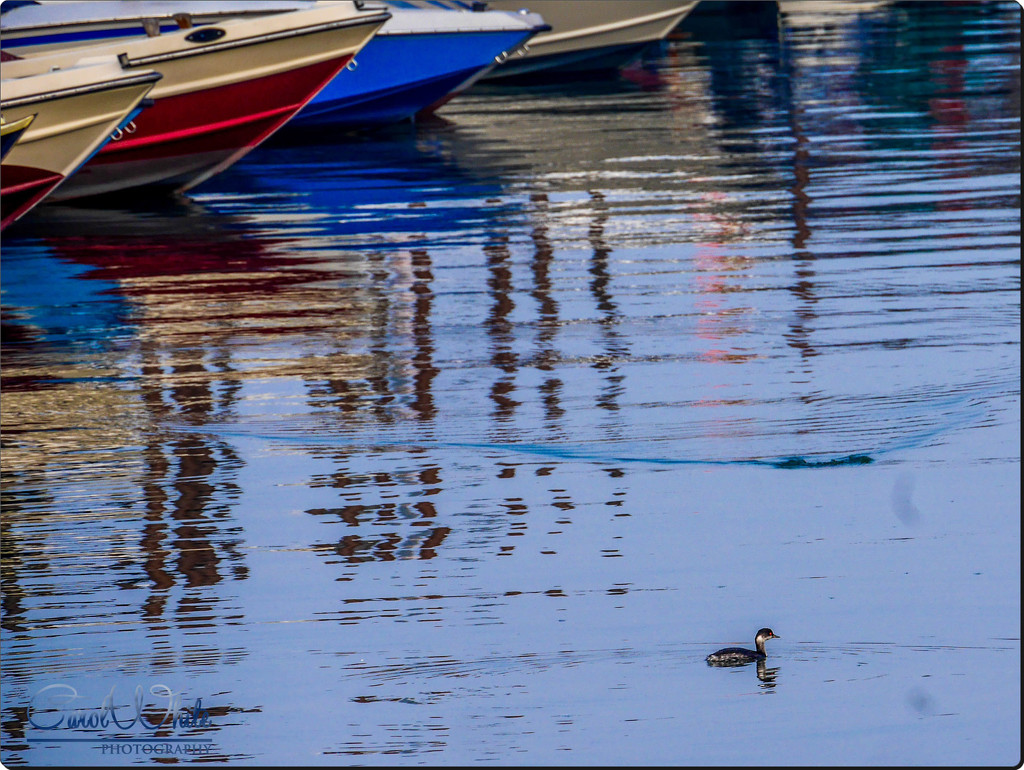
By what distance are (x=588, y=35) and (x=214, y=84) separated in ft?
33.6

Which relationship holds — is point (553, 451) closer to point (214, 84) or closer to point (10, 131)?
point (10, 131)

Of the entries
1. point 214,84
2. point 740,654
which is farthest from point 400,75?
point 740,654

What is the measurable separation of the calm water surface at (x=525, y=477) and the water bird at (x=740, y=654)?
0.09 feet

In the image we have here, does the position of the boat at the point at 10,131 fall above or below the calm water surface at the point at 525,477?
above

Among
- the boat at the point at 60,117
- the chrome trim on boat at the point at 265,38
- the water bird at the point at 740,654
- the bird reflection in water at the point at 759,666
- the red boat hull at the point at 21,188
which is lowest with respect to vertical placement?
the bird reflection in water at the point at 759,666

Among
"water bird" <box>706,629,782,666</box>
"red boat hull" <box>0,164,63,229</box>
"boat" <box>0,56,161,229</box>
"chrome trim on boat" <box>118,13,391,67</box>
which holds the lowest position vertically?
"water bird" <box>706,629,782,666</box>

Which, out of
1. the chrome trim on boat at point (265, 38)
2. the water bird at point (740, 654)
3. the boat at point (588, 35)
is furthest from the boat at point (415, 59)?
the water bird at point (740, 654)

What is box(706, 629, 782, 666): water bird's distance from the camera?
4.14m

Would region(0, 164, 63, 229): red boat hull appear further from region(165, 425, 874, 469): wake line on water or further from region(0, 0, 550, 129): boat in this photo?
region(165, 425, 874, 469): wake line on water

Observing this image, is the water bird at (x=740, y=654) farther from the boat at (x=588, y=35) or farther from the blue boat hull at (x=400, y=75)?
the boat at (x=588, y=35)

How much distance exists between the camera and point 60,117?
9.87m

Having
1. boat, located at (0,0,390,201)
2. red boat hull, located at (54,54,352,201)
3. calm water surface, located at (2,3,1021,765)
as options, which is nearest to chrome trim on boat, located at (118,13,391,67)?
boat, located at (0,0,390,201)

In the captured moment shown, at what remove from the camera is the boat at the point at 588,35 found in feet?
69.0

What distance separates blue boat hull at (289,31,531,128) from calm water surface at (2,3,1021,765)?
404 centimetres
